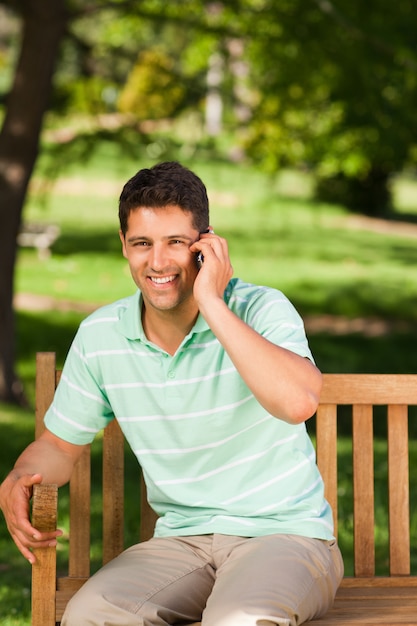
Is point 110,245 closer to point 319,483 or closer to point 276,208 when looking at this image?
point 276,208

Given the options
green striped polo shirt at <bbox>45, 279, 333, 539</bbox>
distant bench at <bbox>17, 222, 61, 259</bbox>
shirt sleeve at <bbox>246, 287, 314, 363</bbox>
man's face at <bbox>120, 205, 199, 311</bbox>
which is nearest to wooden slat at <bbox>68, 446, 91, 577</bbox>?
green striped polo shirt at <bbox>45, 279, 333, 539</bbox>

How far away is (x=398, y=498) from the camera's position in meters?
3.71

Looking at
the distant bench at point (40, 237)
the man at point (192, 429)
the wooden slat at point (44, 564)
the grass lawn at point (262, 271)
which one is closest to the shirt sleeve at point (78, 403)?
the man at point (192, 429)

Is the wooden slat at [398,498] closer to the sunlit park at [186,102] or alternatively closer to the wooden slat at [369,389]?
the wooden slat at [369,389]

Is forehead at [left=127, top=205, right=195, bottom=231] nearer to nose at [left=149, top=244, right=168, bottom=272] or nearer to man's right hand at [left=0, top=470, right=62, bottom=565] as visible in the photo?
nose at [left=149, top=244, right=168, bottom=272]

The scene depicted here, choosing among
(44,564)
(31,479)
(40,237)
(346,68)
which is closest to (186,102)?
(346,68)

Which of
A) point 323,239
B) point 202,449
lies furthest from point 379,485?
point 323,239

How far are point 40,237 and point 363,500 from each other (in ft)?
58.5

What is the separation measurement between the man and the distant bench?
17907 millimetres

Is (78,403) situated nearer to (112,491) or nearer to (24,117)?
(112,491)

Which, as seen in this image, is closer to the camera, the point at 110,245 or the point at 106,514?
the point at 106,514

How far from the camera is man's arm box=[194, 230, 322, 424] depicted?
288cm

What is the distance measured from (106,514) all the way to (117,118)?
22.0 ft

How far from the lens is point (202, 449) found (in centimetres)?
317
